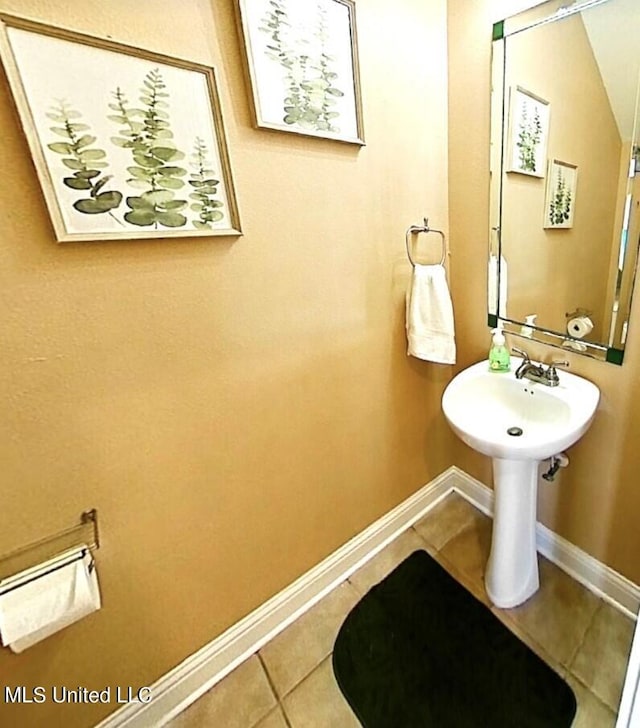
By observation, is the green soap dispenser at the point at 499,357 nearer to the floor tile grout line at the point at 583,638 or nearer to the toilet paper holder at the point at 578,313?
the toilet paper holder at the point at 578,313

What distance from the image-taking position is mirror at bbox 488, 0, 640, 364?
1.00 m

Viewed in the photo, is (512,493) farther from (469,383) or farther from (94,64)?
(94,64)

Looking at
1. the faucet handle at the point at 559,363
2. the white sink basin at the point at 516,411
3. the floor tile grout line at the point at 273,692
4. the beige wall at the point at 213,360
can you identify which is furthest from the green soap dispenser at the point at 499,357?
the floor tile grout line at the point at 273,692

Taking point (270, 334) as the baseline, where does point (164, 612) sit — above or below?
below

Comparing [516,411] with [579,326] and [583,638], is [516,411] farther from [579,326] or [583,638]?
[583,638]

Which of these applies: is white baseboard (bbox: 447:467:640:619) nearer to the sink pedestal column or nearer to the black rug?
the sink pedestal column

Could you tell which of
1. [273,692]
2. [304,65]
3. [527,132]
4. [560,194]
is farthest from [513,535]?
[304,65]

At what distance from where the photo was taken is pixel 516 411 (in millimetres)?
1333

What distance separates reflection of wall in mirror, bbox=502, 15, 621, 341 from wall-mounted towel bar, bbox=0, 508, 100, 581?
4.93ft

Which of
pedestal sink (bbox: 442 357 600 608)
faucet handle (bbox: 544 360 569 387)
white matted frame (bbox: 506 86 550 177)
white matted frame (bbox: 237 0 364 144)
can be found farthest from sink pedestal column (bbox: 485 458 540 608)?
white matted frame (bbox: 237 0 364 144)

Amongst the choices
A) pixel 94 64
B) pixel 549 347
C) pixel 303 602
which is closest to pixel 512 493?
pixel 549 347

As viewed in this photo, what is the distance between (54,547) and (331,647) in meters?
0.97

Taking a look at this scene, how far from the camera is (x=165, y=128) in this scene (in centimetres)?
81

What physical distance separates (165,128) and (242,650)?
62.4 inches
